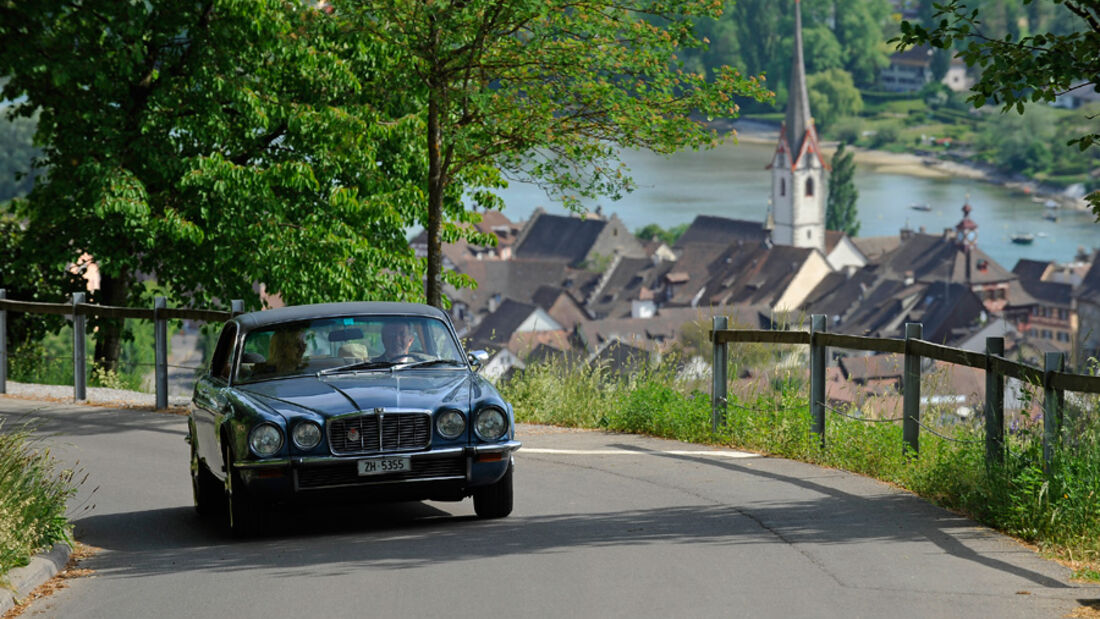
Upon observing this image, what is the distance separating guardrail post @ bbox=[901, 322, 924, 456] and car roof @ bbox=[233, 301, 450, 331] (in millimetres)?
3600

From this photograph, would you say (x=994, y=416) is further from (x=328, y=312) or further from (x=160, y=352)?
(x=160, y=352)

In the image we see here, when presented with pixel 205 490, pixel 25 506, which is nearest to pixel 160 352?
pixel 205 490

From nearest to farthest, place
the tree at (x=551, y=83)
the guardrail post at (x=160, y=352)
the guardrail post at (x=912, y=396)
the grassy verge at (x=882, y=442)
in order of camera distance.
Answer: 1. the grassy verge at (x=882, y=442)
2. the guardrail post at (x=912, y=396)
3. the tree at (x=551, y=83)
4. the guardrail post at (x=160, y=352)

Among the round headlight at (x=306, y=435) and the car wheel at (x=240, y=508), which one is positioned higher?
the round headlight at (x=306, y=435)

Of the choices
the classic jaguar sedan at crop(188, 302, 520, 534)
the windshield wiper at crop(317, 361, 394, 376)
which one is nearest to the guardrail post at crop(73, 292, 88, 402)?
the classic jaguar sedan at crop(188, 302, 520, 534)

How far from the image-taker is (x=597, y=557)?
763cm

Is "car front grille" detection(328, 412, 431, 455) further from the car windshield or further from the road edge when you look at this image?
the road edge

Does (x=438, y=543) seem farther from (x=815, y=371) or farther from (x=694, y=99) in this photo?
(x=694, y=99)

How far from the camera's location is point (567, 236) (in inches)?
7687

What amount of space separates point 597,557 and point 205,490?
3.35 meters

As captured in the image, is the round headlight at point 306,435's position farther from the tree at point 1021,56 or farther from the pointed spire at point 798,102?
the pointed spire at point 798,102

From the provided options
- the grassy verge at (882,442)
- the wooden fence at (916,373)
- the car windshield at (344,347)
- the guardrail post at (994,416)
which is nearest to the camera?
the grassy verge at (882,442)

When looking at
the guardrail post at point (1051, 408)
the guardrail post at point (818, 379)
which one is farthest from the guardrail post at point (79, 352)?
the guardrail post at point (1051, 408)

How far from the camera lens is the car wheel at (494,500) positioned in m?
9.04
